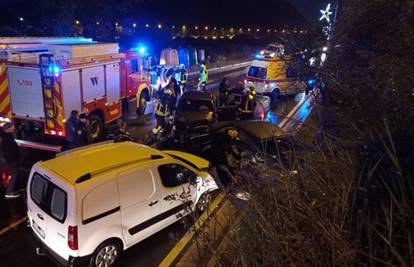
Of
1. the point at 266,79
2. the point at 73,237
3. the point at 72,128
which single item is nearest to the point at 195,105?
the point at 72,128

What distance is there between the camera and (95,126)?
443 inches

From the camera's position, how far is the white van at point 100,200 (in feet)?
16.1

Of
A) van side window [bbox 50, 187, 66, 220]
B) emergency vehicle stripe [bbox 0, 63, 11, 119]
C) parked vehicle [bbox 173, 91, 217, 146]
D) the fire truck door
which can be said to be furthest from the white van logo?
van side window [bbox 50, 187, 66, 220]

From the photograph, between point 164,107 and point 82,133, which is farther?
point 164,107

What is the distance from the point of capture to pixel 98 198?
16.4ft

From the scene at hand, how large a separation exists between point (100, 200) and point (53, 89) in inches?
212

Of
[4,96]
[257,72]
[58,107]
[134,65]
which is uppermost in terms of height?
[134,65]

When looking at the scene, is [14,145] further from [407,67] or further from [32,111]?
[407,67]

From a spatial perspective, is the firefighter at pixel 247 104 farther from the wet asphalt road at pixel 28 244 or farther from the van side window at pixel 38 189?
the van side window at pixel 38 189

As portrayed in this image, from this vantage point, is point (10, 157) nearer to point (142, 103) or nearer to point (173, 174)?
point (173, 174)

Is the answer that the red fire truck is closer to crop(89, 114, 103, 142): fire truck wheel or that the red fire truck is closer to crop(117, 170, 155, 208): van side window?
crop(89, 114, 103, 142): fire truck wheel

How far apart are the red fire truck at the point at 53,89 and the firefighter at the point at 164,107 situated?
1.71m

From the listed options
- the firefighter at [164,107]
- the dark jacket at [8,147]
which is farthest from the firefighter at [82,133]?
the firefighter at [164,107]

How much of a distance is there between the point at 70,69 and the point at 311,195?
26.5ft
